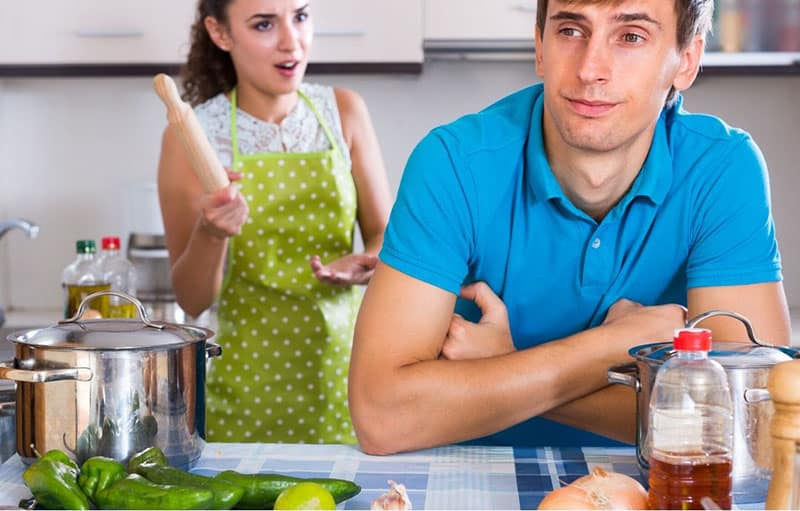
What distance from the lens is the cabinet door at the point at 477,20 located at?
278 centimetres

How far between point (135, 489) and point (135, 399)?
0.15 m

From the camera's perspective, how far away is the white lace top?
7.40 ft

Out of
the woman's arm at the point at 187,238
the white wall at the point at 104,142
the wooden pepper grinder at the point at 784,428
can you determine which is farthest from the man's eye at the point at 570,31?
the white wall at the point at 104,142

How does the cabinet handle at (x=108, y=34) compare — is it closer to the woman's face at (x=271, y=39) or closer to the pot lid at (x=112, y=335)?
the woman's face at (x=271, y=39)

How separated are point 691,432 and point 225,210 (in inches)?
44.4

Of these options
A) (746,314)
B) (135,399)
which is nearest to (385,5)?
(746,314)

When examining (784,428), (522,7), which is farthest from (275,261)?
(784,428)

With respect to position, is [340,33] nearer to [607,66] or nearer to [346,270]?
[346,270]

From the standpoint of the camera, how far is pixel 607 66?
4.43ft

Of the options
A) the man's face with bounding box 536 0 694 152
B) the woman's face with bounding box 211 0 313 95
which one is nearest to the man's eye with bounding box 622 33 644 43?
the man's face with bounding box 536 0 694 152

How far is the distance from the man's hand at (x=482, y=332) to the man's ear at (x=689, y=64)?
1.27 ft

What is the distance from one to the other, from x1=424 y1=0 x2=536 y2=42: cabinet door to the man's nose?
147 centimetres

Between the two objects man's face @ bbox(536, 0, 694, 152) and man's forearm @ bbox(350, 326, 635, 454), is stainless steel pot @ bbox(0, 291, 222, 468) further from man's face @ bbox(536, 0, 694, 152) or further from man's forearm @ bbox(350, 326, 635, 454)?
man's face @ bbox(536, 0, 694, 152)

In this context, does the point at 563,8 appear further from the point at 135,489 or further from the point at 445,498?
the point at 135,489
